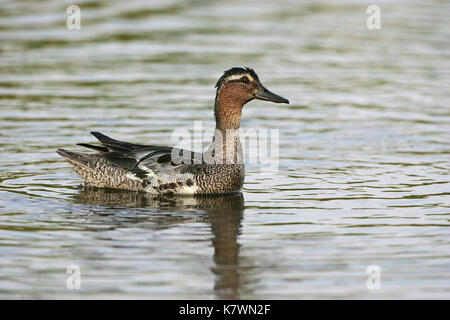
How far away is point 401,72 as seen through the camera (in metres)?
19.3

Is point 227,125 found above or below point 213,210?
above

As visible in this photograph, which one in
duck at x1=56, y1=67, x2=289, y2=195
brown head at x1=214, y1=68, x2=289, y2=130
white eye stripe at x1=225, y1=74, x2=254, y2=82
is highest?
white eye stripe at x1=225, y1=74, x2=254, y2=82

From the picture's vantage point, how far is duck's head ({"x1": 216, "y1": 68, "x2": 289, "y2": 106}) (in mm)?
11867

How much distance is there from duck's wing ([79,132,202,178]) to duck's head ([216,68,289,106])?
919 millimetres

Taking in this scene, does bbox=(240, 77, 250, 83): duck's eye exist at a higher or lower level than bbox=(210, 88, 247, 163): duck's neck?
higher

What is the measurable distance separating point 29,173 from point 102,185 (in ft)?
3.79

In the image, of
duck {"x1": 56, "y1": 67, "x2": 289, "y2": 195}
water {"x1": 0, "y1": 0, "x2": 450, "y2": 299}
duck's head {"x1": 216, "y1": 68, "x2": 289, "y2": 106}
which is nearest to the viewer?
water {"x1": 0, "y1": 0, "x2": 450, "y2": 299}

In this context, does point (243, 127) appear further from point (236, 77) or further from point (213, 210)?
Result: point (213, 210)

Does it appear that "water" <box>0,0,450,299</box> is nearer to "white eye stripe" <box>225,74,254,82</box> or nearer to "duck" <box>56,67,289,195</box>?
"duck" <box>56,67,289,195</box>

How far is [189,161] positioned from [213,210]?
103 centimetres

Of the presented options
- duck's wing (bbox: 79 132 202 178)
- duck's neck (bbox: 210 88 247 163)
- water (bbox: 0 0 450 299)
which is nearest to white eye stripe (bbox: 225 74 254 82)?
duck's neck (bbox: 210 88 247 163)

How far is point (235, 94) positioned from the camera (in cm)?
1198

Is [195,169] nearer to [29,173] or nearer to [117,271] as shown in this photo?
[29,173]

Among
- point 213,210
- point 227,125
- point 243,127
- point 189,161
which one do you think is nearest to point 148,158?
point 189,161
